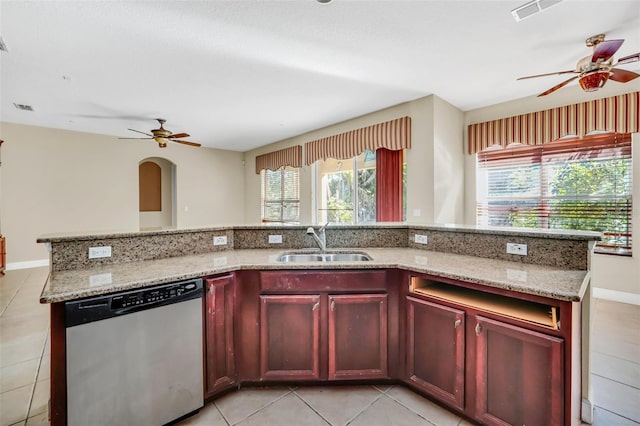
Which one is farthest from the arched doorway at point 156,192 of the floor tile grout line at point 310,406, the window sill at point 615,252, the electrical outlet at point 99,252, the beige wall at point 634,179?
the window sill at point 615,252

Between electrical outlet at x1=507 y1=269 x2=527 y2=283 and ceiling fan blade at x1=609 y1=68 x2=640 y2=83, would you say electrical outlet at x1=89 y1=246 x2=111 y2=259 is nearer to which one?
electrical outlet at x1=507 y1=269 x2=527 y2=283

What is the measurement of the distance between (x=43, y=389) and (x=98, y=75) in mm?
3265

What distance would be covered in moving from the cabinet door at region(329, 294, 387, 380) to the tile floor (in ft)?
0.51

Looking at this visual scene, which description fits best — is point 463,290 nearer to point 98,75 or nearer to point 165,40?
point 165,40

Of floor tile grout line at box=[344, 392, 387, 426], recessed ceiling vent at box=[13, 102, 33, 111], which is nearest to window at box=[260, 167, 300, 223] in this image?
recessed ceiling vent at box=[13, 102, 33, 111]

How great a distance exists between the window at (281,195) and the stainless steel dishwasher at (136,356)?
541cm

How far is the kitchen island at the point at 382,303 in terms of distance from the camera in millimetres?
1522

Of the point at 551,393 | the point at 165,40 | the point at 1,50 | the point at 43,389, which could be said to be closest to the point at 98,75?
the point at 1,50

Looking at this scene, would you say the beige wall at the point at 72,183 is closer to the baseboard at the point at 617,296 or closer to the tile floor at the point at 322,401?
the tile floor at the point at 322,401

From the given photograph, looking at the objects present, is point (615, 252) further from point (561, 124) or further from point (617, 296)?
point (561, 124)

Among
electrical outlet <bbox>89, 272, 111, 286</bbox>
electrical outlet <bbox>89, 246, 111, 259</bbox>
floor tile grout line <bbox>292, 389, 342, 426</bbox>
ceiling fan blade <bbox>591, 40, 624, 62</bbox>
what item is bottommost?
floor tile grout line <bbox>292, 389, 342, 426</bbox>

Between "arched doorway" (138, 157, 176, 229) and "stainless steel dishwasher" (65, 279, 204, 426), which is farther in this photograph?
"arched doorway" (138, 157, 176, 229)

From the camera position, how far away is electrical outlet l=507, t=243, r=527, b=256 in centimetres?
195

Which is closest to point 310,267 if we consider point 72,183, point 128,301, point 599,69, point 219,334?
point 219,334
